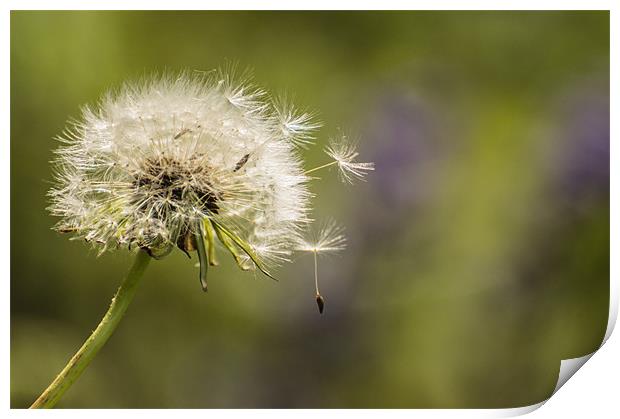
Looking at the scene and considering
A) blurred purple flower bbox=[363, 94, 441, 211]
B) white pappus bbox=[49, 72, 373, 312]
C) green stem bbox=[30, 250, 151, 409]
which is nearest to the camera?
green stem bbox=[30, 250, 151, 409]

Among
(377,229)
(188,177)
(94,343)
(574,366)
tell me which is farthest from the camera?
(377,229)

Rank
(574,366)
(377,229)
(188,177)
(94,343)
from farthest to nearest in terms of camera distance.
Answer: (377,229) < (574,366) < (188,177) < (94,343)

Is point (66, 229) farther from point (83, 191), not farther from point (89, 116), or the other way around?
point (89, 116)

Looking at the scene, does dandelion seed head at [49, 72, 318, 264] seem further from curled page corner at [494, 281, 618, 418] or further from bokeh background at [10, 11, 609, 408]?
curled page corner at [494, 281, 618, 418]

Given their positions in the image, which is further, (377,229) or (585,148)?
(377,229)

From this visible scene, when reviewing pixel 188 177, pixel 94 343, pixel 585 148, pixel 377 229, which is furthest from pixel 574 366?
pixel 94 343

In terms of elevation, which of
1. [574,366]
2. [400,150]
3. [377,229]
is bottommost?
[574,366]

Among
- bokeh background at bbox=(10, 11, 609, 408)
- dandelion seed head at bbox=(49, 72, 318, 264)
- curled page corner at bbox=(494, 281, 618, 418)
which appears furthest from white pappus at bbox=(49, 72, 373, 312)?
curled page corner at bbox=(494, 281, 618, 418)

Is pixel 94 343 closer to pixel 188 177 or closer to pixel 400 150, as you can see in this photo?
pixel 188 177

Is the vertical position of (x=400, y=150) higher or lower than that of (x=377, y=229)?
higher
